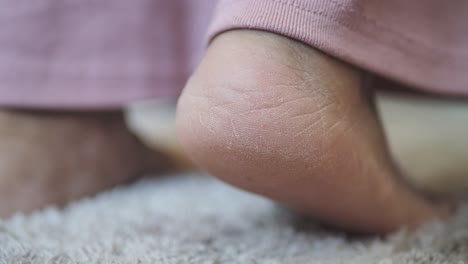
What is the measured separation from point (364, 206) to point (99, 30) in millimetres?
391

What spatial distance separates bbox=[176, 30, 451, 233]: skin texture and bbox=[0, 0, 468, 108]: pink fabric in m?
0.02

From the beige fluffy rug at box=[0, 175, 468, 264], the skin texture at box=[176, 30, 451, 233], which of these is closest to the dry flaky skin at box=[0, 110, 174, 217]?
the beige fluffy rug at box=[0, 175, 468, 264]

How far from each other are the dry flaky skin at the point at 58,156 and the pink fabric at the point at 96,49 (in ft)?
0.11

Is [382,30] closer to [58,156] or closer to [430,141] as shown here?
[58,156]

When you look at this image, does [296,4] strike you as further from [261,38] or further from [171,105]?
[171,105]

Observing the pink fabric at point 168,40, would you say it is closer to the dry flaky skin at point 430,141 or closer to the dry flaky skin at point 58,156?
the dry flaky skin at point 58,156

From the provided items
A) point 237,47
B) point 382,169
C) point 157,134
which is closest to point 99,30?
point 237,47

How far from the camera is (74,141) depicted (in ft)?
2.11

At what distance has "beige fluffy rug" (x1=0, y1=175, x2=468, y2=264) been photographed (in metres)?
0.41

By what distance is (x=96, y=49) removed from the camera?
2.05 feet

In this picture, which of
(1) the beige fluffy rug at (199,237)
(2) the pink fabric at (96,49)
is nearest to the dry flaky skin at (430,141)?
(1) the beige fluffy rug at (199,237)

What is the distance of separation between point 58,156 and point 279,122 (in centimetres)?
34

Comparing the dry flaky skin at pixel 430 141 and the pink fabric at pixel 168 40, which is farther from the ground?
the pink fabric at pixel 168 40

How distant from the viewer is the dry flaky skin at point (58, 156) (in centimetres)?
57
